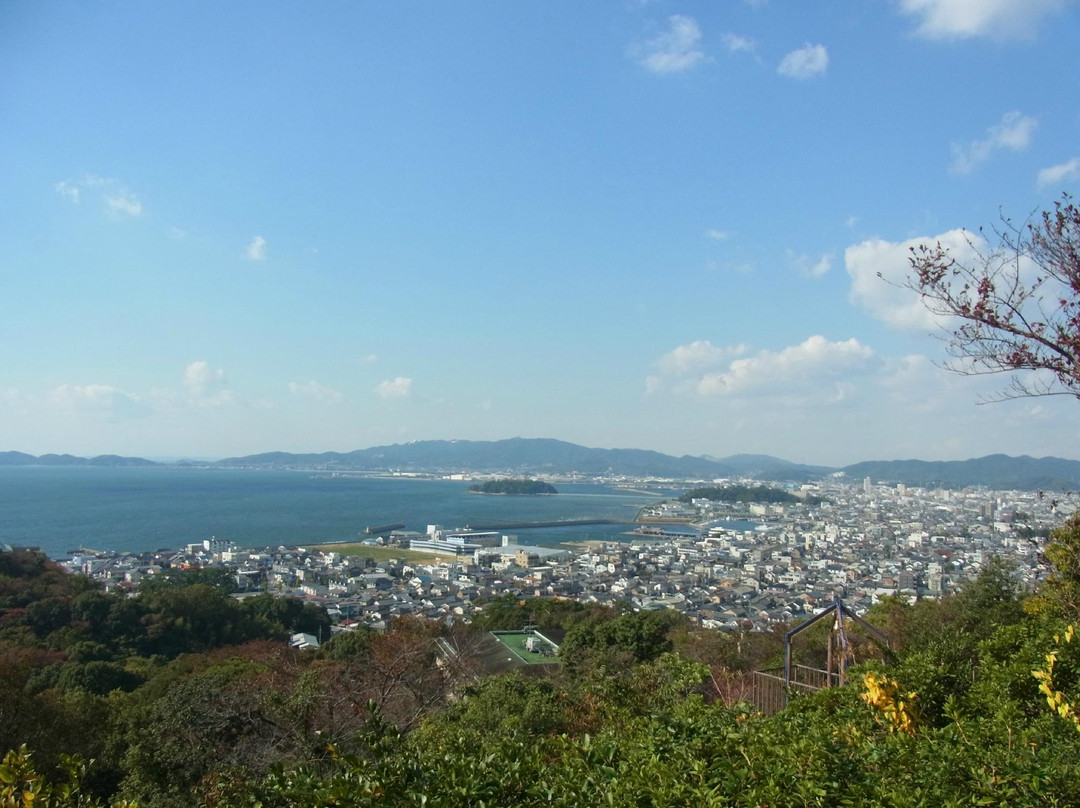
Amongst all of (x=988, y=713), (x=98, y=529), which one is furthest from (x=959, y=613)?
(x=98, y=529)

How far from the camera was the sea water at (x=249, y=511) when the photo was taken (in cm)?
3766

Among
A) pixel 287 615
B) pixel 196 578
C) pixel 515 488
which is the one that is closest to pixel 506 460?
pixel 515 488

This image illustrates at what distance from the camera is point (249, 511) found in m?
51.4

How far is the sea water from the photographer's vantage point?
37.7 m

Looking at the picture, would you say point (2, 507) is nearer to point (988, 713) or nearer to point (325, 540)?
point (325, 540)

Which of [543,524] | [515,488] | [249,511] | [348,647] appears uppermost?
[348,647]

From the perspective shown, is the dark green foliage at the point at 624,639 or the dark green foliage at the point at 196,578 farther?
the dark green foliage at the point at 196,578

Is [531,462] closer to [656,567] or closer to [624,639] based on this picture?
[656,567]

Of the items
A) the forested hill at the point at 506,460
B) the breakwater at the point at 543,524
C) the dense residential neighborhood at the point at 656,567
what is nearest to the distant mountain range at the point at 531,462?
the forested hill at the point at 506,460

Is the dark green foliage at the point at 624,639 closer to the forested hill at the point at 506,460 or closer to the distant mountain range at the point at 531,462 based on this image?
the distant mountain range at the point at 531,462

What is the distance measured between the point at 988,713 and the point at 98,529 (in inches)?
1721

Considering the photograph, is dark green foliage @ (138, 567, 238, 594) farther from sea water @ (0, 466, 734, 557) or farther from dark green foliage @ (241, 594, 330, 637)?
sea water @ (0, 466, 734, 557)

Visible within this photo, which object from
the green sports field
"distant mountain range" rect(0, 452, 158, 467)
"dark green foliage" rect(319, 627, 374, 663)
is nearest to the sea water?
"dark green foliage" rect(319, 627, 374, 663)

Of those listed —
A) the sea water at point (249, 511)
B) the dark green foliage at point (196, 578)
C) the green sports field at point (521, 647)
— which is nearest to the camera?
the green sports field at point (521, 647)
